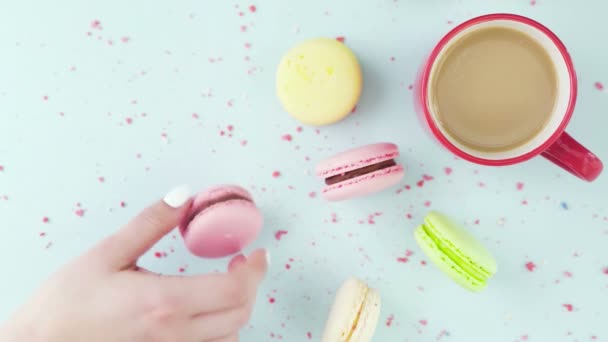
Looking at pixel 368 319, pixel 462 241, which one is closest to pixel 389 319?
pixel 368 319

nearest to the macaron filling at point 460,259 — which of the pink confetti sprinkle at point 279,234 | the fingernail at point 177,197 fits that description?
the pink confetti sprinkle at point 279,234

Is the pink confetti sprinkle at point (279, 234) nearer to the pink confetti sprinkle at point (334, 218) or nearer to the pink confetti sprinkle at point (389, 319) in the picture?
the pink confetti sprinkle at point (334, 218)

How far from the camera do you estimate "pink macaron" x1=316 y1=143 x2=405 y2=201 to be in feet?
2.84

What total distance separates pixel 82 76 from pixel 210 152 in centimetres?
22

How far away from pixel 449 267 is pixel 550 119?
0.78 feet

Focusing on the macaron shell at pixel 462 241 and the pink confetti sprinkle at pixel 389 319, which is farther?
the pink confetti sprinkle at pixel 389 319

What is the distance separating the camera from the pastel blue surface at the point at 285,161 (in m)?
0.94

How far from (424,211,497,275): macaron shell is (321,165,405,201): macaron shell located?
0.08 meters

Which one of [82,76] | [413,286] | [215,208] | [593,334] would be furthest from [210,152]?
[593,334]

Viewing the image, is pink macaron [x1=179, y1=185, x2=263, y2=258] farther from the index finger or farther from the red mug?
the red mug

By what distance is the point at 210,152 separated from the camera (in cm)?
96

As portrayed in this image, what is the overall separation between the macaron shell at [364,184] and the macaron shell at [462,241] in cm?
8

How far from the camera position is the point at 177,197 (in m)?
0.89

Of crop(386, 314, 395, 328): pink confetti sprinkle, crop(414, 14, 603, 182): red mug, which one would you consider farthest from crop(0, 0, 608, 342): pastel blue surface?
crop(414, 14, 603, 182): red mug
